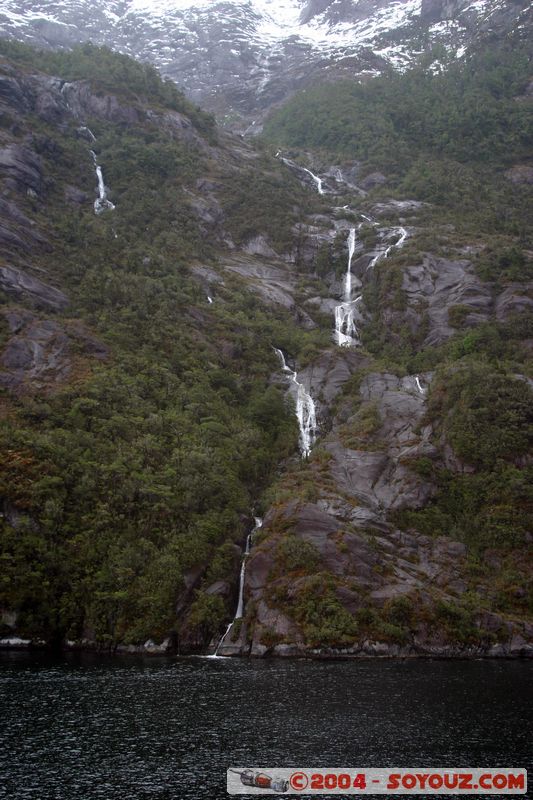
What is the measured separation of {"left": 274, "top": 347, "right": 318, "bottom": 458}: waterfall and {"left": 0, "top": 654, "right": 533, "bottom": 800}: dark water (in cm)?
3249

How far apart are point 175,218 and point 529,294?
57421 mm

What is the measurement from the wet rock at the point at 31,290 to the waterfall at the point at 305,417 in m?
29.9

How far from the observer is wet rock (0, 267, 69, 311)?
7725cm

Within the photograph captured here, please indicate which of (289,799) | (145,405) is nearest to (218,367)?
(145,405)

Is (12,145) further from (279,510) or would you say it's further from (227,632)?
(227,632)

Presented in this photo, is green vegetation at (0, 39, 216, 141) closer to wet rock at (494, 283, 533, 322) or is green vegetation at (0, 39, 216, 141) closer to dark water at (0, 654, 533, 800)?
wet rock at (494, 283, 533, 322)

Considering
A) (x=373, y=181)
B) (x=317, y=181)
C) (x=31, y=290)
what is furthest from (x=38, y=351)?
(x=373, y=181)

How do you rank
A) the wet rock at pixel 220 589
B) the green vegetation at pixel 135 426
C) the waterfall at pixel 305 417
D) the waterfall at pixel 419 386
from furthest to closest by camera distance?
the waterfall at pixel 419 386, the waterfall at pixel 305 417, the wet rock at pixel 220 589, the green vegetation at pixel 135 426

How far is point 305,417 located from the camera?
7694 centimetres

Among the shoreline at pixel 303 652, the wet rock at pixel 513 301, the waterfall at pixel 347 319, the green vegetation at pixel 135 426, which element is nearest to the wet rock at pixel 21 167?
the green vegetation at pixel 135 426

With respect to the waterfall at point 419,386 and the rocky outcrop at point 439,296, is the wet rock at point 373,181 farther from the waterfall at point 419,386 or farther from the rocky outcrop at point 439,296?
the waterfall at point 419,386

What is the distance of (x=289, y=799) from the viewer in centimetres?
2308

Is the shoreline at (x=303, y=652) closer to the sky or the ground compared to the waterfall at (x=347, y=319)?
closer to the ground

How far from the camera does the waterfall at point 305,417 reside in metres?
73.6
